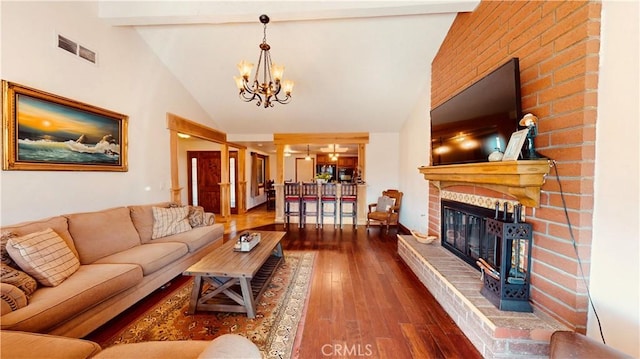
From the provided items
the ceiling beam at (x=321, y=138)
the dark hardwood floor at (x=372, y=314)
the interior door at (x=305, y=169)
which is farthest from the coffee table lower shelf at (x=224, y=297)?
the interior door at (x=305, y=169)

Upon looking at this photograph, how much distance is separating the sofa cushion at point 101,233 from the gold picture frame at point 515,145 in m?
3.57

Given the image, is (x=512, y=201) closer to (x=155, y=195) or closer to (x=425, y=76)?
(x=425, y=76)

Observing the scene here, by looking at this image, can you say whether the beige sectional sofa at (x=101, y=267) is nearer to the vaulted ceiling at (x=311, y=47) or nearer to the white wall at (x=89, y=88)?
the white wall at (x=89, y=88)

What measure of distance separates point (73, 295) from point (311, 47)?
12.0 ft

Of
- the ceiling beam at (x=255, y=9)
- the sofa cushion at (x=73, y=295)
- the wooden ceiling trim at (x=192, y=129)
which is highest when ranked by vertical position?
the ceiling beam at (x=255, y=9)

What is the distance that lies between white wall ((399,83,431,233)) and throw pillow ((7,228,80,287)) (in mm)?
4139

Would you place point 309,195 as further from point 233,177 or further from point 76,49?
point 76,49

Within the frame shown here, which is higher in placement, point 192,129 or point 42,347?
point 192,129

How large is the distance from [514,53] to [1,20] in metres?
4.13

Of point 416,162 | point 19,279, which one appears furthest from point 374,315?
point 416,162

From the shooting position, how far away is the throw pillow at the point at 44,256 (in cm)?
167

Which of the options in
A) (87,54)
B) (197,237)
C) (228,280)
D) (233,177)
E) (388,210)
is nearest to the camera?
(228,280)

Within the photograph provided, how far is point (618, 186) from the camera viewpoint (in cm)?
126

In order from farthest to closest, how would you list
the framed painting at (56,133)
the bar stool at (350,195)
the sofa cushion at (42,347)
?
the bar stool at (350,195) → the framed painting at (56,133) → the sofa cushion at (42,347)
